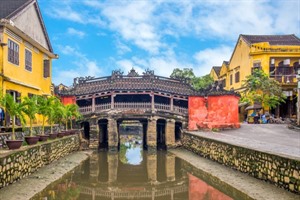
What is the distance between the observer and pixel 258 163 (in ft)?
41.6

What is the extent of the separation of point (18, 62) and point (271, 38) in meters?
30.8

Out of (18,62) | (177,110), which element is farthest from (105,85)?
(18,62)

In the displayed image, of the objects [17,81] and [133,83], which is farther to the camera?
[133,83]

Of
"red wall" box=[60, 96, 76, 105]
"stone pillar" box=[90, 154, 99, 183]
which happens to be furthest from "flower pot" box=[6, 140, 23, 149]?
"red wall" box=[60, 96, 76, 105]

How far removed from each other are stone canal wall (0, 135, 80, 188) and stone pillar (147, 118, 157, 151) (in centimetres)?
894

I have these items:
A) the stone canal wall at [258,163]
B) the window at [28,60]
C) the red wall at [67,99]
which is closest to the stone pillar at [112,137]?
the red wall at [67,99]

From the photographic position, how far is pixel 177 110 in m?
29.5

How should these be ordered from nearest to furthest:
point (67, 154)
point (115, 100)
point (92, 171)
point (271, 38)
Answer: point (92, 171), point (67, 154), point (115, 100), point (271, 38)

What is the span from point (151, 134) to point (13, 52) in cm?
1294

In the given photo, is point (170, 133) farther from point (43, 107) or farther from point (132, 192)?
point (132, 192)

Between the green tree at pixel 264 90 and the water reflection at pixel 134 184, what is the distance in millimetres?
17331

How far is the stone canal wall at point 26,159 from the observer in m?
10.6

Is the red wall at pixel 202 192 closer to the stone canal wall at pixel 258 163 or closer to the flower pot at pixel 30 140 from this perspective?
the stone canal wall at pixel 258 163

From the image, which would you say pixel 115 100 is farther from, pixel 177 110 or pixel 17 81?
pixel 17 81
